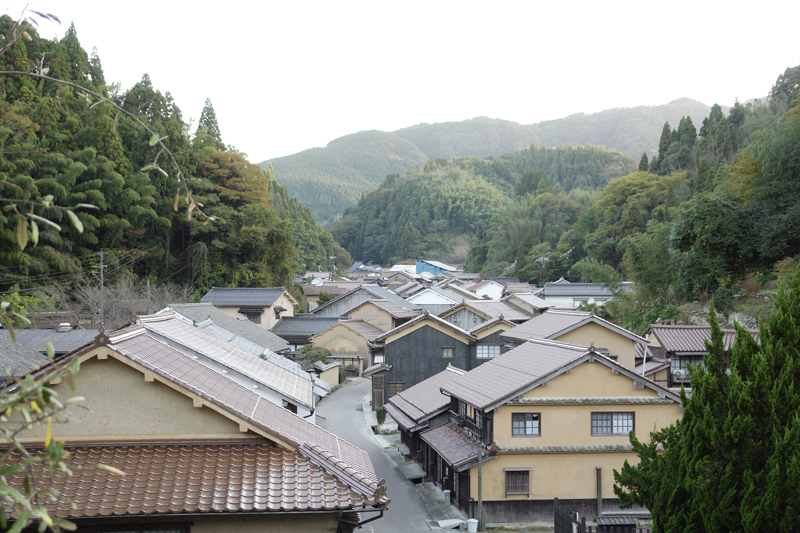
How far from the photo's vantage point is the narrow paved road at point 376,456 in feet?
45.5

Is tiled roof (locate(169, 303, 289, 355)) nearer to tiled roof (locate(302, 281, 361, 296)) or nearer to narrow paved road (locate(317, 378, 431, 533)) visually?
narrow paved road (locate(317, 378, 431, 533))

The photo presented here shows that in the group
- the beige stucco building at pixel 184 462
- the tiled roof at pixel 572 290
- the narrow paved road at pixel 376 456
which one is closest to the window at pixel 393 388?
the narrow paved road at pixel 376 456

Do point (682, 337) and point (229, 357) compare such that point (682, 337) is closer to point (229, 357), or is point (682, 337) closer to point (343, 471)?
point (229, 357)

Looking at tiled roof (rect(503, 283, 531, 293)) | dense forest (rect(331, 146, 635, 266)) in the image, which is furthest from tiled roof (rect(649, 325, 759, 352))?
dense forest (rect(331, 146, 635, 266))

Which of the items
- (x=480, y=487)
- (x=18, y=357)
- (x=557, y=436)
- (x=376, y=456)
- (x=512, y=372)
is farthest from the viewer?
(x=376, y=456)

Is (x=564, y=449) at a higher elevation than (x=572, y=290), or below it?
higher

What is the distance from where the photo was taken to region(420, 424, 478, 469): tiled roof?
47.1ft

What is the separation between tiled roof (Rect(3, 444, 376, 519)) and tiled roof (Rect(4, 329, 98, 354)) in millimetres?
16827

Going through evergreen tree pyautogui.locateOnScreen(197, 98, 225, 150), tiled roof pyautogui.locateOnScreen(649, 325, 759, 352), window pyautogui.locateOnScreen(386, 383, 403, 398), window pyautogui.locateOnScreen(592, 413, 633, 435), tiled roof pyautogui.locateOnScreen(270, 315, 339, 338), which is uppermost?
evergreen tree pyautogui.locateOnScreen(197, 98, 225, 150)

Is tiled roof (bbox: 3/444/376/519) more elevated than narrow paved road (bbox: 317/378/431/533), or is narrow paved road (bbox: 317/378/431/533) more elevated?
tiled roof (bbox: 3/444/376/519)

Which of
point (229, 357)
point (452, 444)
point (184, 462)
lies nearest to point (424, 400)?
point (452, 444)

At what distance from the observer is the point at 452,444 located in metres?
15.6

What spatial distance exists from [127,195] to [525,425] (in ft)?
94.1

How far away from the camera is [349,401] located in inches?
1125
